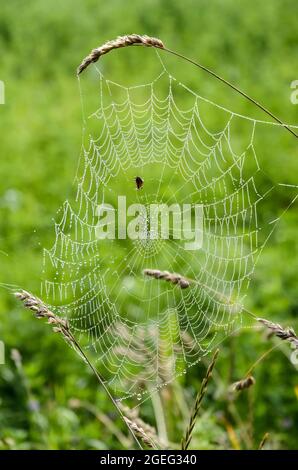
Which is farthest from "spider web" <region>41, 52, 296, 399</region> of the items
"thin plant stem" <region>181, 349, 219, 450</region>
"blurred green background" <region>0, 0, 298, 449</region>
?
"thin plant stem" <region>181, 349, 219, 450</region>

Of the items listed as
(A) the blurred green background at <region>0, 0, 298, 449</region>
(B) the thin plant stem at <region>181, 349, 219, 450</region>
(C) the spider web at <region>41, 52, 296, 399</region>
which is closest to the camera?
(B) the thin plant stem at <region>181, 349, 219, 450</region>

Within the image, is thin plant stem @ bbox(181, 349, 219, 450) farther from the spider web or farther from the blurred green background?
the spider web

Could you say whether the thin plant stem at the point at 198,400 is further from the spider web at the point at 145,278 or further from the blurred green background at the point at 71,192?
the spider web at the point at 145,278

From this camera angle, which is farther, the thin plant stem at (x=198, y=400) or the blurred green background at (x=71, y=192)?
the blurred green background at (x=71, y=192)

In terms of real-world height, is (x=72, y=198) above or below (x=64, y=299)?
above

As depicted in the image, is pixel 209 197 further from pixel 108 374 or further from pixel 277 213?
pixel 108 374

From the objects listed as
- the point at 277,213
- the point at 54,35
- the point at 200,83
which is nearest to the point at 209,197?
the point at 277,213

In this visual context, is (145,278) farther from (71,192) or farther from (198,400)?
(198,400)

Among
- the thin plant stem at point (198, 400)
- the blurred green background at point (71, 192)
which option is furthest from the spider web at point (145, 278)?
the thin plant stem at point (198, 400)
